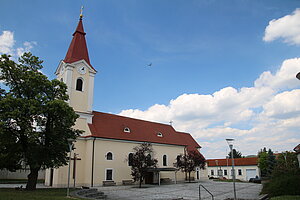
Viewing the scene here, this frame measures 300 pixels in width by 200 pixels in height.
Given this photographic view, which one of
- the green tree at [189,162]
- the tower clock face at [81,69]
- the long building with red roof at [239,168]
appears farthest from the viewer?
the long building with red roof at [239,168]

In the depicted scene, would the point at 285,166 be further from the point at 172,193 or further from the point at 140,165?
the point at 140,165

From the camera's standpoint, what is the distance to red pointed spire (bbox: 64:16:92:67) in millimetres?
31500

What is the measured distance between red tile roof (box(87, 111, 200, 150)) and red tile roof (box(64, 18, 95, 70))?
773 centimetres

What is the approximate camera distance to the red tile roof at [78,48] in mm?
31484

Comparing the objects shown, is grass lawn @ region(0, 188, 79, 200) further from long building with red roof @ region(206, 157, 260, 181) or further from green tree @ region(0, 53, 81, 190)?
long building with red roof @ region(206, 157, 260, 181)

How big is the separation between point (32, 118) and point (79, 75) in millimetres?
12590

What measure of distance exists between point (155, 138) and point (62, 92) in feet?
63.3

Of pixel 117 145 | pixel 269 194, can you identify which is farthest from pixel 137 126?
pixel 269 194

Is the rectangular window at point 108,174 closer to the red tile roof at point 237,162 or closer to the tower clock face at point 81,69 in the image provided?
the tower clock face at point 81,69

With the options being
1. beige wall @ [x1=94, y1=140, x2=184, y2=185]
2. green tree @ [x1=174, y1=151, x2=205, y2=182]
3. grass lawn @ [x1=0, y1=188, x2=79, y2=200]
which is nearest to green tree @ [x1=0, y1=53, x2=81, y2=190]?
grass lawn @ [x1=0, y1=188, x2=79, y2=200]

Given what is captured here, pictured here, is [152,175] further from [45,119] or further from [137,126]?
[45,119]

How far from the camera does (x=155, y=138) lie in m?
37.7

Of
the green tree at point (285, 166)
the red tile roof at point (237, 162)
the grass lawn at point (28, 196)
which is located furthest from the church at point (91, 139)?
the red tile roof at point (237, 162)

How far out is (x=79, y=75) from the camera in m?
31.3
